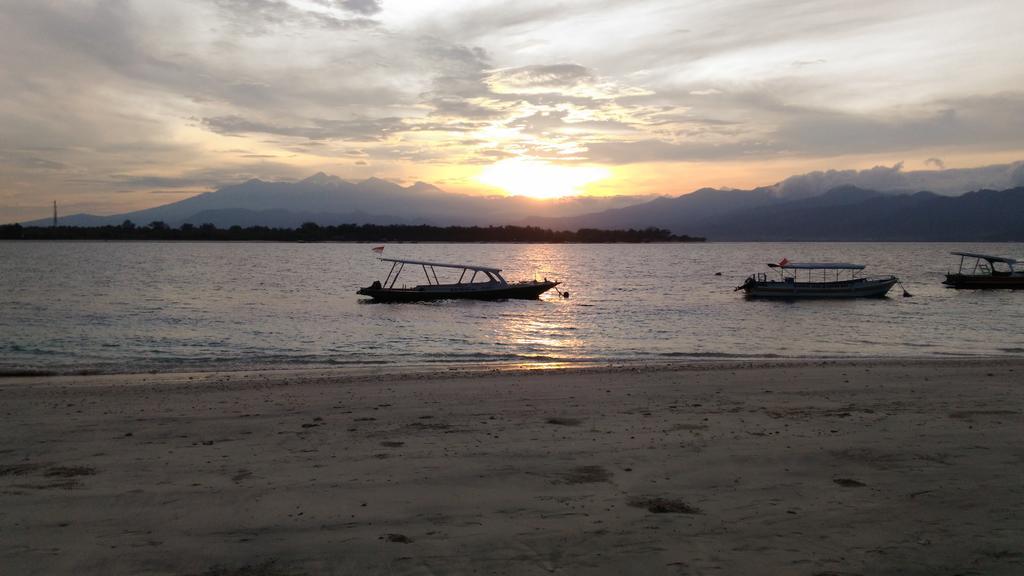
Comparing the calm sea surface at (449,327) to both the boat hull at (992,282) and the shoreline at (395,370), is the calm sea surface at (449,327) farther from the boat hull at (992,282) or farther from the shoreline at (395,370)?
the boat hull at (992,282)

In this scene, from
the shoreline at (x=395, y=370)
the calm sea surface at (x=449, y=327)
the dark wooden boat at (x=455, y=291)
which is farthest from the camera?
the dark wooden boat at (x=455, y=291)

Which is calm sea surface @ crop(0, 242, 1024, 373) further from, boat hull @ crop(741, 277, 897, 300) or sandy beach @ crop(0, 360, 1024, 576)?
sandy beach @ crop(0, 360, 1024, 576)

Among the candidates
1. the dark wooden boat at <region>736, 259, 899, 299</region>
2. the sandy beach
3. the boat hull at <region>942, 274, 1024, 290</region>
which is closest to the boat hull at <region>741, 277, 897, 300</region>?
the dark wooden boat at <region>736, 259, 899, 299</region>

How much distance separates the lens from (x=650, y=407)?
1188 centimetres

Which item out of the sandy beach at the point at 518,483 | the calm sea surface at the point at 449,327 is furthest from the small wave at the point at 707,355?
the sandy beach at the point at 518,483

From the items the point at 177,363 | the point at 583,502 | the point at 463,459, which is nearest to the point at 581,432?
the point at 463,459

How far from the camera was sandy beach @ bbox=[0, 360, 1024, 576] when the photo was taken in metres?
5.75

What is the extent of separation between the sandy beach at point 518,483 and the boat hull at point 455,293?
31.3m

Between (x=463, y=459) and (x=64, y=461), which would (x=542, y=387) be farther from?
(x=64, y=461)

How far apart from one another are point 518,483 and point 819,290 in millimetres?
47775

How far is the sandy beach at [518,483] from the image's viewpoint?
227 inches

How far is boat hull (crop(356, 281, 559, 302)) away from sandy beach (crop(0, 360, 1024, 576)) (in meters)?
31.3

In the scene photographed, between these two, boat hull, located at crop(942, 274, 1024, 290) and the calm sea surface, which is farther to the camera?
boat hull, located at crop(942, 274, 1024, 290)

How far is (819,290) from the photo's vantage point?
5019cm
